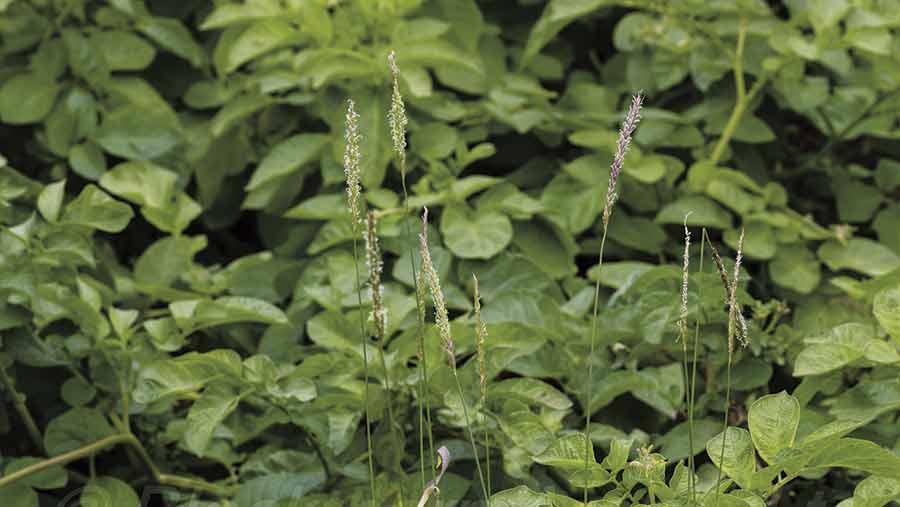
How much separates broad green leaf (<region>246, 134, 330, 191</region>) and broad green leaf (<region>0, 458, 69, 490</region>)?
697 millimetres

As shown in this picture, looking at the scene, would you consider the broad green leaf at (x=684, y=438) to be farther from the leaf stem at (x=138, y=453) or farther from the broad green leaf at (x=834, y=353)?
the leaf stem at (x=138, y=453)

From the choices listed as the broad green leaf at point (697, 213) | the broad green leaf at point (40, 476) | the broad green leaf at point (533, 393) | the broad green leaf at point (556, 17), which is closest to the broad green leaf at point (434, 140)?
the broad green leaf at point (556, 17)

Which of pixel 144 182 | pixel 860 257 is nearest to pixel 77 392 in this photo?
pixel 144 182

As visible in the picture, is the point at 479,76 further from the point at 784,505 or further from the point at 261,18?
the point at 784,505

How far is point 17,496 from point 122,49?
1.14 metres

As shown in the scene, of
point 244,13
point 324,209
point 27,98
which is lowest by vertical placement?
point 324,209

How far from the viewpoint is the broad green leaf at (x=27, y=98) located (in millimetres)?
2361

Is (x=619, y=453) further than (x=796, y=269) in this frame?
No

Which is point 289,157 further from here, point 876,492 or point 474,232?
point 876,492

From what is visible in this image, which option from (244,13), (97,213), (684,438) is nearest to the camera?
(684,438)

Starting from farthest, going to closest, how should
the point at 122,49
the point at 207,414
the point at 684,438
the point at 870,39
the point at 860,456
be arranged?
1. the point at 122,49
2. the point at 870,39
3. the point at 684,438
4. the point at 207,414
5. the point at 860,456

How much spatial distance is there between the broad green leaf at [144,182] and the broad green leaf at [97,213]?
0.32m

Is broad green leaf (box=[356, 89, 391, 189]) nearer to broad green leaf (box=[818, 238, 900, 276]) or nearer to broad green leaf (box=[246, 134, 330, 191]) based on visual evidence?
broad green leaf (box=[246, 134, 330, 191])

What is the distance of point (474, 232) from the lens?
6.69 ft
